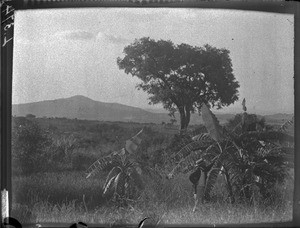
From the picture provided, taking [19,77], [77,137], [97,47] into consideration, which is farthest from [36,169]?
[97,47]

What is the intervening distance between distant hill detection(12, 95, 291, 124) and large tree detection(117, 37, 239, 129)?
0.28 ft

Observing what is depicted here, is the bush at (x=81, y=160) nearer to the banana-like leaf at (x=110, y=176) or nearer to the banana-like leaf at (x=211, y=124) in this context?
the banana-like leaf at (x=110, y=176)

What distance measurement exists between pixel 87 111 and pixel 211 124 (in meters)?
0.67

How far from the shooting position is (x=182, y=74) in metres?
2.97

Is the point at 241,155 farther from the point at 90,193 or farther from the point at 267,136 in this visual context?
the point at 90,193

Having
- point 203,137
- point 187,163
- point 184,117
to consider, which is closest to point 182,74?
point 184,117

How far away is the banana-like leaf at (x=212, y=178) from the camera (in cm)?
295

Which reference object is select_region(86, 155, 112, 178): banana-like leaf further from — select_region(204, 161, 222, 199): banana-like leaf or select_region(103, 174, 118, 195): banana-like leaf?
select_region(204, 161, 222, 199): banana-like leaf

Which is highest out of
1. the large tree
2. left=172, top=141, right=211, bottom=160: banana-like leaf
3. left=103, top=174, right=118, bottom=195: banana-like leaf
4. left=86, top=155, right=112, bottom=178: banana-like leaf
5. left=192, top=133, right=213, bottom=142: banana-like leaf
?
the large tree

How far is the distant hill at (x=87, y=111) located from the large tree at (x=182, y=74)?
0.08 m

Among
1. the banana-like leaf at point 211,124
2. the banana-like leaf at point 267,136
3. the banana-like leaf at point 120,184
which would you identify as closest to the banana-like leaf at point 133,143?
the banana-like leaf at point 120,184

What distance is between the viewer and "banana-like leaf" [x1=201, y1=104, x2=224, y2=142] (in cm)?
294

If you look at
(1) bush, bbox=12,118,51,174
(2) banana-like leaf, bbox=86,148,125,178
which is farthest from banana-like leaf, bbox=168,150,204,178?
(1) bush, bbox=12,118,51,174

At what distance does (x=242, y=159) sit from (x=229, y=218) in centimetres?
32
